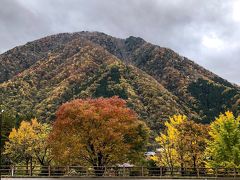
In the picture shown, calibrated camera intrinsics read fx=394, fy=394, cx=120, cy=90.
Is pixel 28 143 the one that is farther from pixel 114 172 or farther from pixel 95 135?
pixel 95 135

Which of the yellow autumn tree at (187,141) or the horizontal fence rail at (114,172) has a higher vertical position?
the yellow autumn tree at (187,141)

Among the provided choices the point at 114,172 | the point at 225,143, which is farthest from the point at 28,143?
the point at 225,143

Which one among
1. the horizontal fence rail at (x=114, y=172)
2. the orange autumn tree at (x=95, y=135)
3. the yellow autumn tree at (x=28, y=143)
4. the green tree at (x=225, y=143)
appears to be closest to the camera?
the horizontal fence rail at (x=114, y=172)

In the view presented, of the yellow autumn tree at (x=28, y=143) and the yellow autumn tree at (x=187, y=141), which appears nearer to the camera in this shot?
the yellow autumn tree at (x=187, y=141)

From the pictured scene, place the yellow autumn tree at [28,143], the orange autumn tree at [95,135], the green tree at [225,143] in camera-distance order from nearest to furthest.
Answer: the orange autumn tree at [95,135] → the green tree at [225,143] → the yellow autumn tree at [28,143]

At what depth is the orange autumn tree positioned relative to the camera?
51.3 m

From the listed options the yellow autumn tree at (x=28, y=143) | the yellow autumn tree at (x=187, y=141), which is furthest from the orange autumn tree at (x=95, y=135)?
the yellow autumn tree at (x=28, y=143)

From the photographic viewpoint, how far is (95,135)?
168ft

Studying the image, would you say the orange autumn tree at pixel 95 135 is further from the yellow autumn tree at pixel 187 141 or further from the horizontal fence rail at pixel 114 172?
the yellow autumn tree at pixel 187 141

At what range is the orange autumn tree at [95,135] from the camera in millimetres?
51312

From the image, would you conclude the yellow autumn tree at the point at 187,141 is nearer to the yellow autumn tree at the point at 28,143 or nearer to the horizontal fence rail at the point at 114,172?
the horizontal fence rail at the point at 114,172

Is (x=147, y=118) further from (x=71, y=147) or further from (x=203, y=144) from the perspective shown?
(x=71, y=147)

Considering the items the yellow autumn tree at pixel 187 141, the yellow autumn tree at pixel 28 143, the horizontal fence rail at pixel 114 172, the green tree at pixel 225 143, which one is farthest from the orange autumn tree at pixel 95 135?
the yellow autumn tree at pixel 28 143

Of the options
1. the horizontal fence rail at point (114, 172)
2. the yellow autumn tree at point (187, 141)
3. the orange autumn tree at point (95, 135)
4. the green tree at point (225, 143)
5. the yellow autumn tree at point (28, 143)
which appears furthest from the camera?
the yellow autumn tree at point (28, 143)
